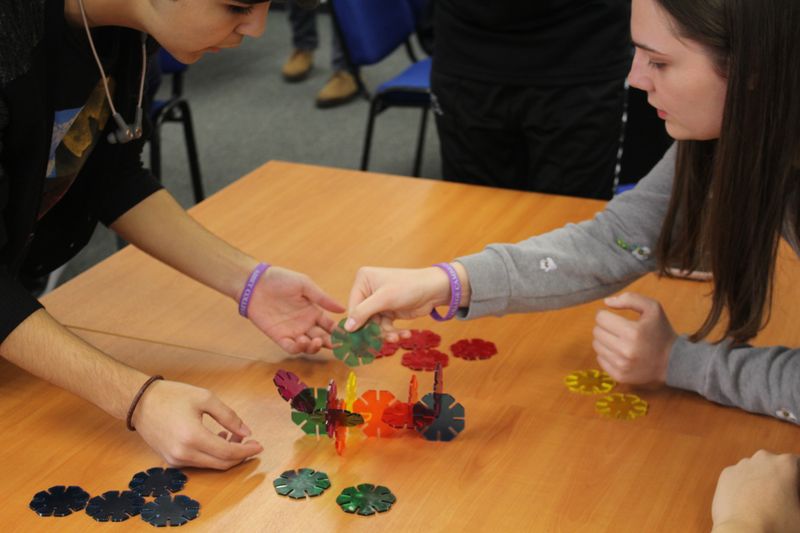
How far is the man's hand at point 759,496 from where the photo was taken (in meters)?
1.16

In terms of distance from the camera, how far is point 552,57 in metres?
2.33

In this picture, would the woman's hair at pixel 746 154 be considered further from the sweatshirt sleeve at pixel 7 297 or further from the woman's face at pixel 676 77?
the sweatshirt sleeve at pixel 7 297

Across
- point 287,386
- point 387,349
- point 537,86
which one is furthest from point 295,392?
point 537,86

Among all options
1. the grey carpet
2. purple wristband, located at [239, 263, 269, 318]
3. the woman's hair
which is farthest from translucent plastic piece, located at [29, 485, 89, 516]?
the grey carpet

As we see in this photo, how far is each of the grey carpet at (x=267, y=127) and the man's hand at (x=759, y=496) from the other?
9.16ft

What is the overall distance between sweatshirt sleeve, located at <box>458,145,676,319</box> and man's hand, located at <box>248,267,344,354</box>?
0.76 feet

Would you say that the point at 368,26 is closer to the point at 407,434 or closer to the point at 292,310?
the point at 292,310

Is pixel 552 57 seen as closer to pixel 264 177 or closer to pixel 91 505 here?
pixel 264 177

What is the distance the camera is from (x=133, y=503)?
1215mm

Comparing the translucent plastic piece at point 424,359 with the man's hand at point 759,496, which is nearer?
the man's hand at point 759,496

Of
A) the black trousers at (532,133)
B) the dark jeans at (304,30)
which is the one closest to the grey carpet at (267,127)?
the dark jeans at (304,30)

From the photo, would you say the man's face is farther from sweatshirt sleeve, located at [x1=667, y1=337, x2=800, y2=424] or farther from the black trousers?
the black trousers

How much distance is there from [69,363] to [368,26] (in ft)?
7.41

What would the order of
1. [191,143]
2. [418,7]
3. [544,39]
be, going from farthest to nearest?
1. [418,7]
2. [191,143]
3. [544,39]
